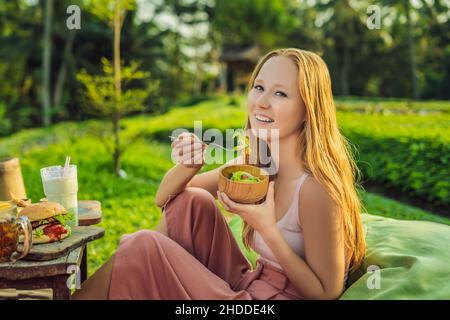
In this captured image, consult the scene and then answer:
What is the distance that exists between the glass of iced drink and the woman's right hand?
50cm

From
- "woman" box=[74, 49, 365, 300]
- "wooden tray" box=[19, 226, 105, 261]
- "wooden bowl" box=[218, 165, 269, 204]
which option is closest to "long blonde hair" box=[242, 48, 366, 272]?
"woman" box=[74, 49, 365, 300]

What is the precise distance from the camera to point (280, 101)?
71.7 inches

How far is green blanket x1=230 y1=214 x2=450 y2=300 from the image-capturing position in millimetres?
1933

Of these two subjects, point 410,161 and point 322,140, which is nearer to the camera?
point 322,140

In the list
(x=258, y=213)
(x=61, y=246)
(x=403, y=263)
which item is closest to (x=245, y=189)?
Answer: (x=258, y=213)

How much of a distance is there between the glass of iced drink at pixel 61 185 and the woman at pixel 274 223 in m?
0.39

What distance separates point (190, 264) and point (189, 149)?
1.52 ft

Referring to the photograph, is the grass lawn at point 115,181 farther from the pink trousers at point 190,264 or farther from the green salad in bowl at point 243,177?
the green salad in bowl at point 243,177

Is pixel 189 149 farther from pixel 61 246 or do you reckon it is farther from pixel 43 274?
pixel 43 274

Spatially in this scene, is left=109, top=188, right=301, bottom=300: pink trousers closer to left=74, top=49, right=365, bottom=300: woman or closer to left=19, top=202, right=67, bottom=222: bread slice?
left=74, top=49, right=365, bottom=300: woman

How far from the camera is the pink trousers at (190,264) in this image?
1.66m

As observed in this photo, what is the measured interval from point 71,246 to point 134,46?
775 inches

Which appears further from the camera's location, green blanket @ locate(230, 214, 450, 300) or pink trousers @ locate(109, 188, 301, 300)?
green blanket @ locate(230, 214, 450, 300)
